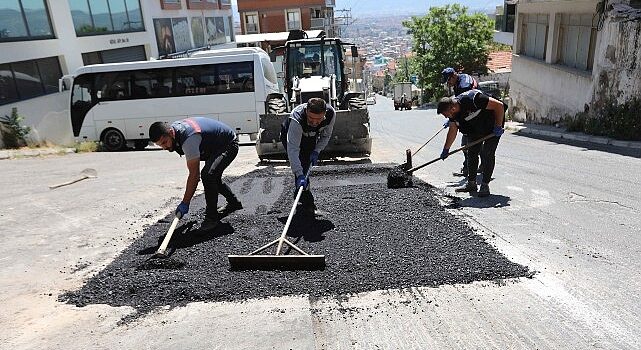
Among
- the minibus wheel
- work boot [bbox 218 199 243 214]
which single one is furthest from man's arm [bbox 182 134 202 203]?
the minibus wheel

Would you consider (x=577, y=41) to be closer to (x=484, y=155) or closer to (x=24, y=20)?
(x=484, y=155)

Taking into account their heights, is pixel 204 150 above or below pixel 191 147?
below

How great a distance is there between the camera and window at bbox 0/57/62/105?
1339cm

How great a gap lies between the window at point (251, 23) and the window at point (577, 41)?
100 ft

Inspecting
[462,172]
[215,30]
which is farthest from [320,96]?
[215,30]

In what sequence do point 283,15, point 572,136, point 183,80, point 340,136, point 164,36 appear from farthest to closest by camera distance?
point 283,15
point 164,36
point 183,80
point 572,136
point 340,136

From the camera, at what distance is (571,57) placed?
43.0 ft

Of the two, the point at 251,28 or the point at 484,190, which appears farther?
the point at 251,28

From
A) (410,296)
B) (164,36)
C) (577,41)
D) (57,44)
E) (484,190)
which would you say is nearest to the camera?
(410,296)

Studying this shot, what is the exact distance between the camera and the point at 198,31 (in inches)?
1064

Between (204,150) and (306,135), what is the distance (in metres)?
1.12

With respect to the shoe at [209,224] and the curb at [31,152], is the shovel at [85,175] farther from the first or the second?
the curb at [31,152]

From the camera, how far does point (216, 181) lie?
4.87 m

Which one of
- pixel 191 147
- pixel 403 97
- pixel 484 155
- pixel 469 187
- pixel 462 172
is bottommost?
pixel 403 97
